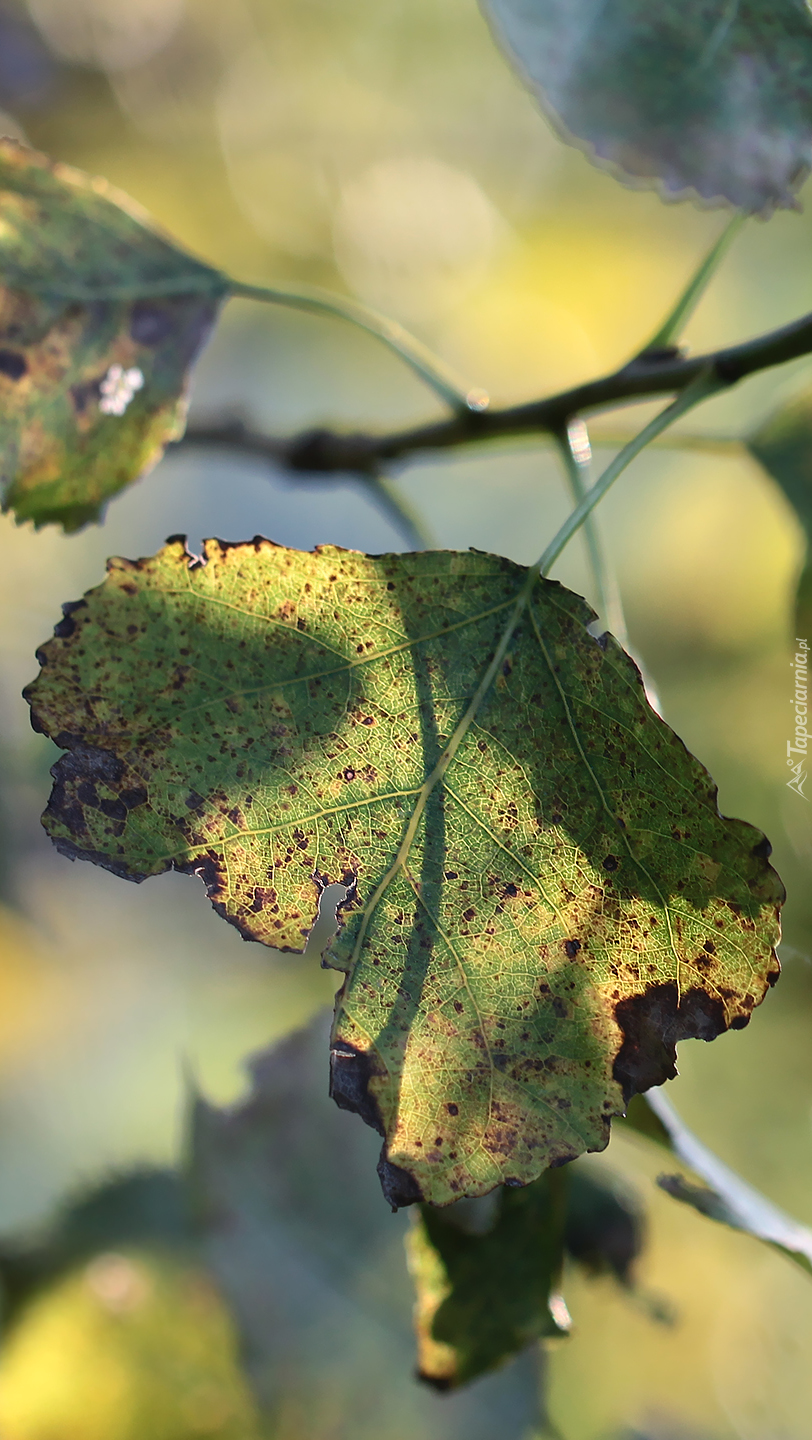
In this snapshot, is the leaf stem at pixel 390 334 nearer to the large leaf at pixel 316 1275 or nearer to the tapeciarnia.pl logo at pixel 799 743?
the tapeciarnia.pl logo at pixel 799 743

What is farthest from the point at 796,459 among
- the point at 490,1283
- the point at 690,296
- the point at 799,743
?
the point at 490,1283

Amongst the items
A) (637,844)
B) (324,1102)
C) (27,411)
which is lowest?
(324,1102)

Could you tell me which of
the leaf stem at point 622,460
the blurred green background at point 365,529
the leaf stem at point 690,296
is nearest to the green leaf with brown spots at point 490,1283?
the blurred green background at point 365,529

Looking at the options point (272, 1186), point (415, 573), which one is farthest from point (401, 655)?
point (272, 1186)

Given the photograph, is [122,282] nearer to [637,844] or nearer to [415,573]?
[415,573]

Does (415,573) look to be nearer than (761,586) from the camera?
Yes

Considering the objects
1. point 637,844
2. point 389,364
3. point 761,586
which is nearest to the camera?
point 637,844
